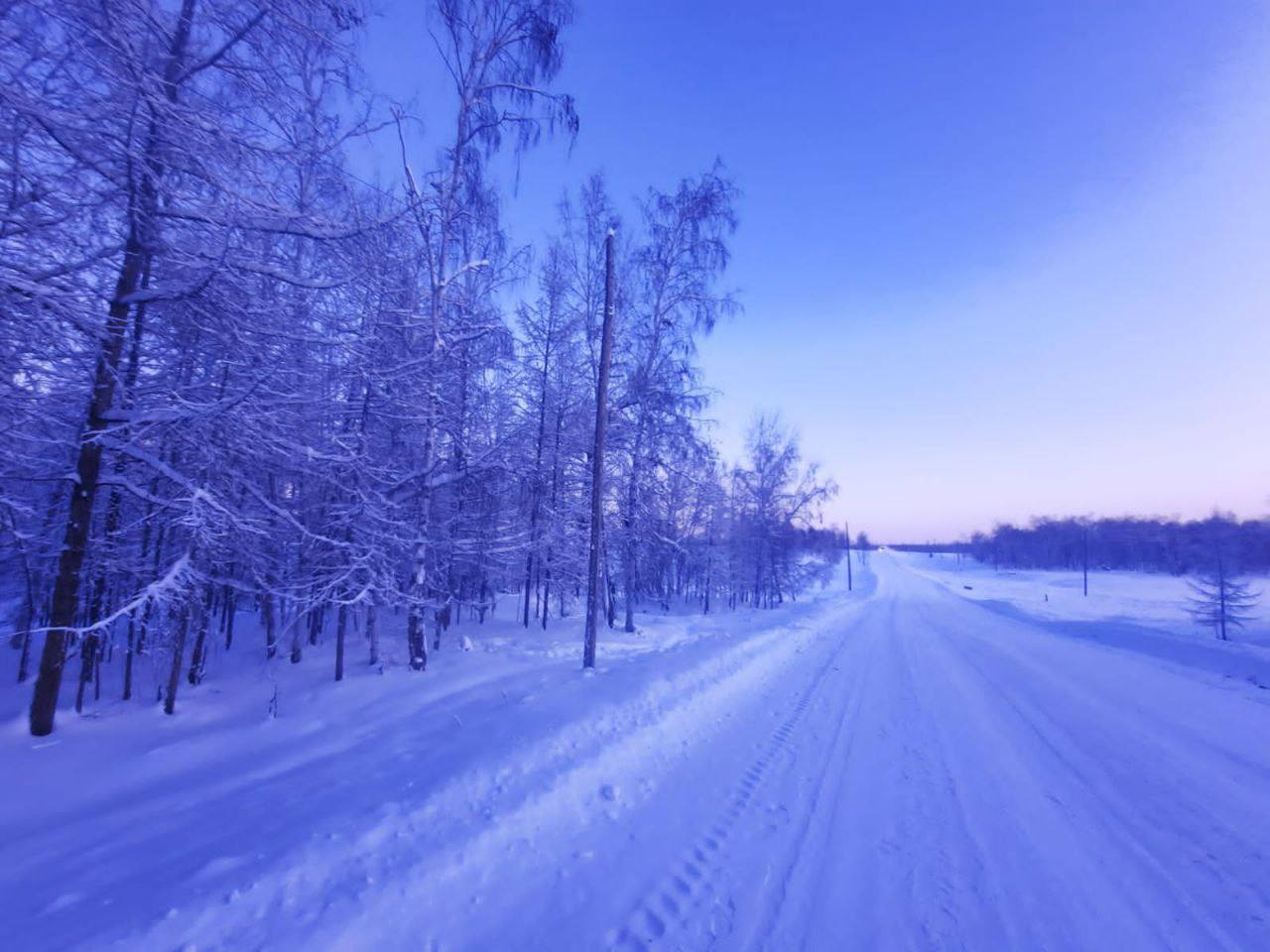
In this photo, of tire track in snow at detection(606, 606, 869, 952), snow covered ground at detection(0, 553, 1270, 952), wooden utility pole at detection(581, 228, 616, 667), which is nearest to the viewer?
tire track in snow at detection(606, 606, 869, 952)

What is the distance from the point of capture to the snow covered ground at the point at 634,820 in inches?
122

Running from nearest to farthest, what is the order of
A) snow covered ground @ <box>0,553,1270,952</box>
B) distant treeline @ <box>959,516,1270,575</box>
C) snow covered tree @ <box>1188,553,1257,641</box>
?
snow covered ground @ <box>0,553,1270,952</box>
snow covered tree @ <box>1188,553,1257,641</box>
distant treeline @ <box>959,516,1270,575</box>

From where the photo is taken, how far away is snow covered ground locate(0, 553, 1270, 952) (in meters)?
3.11

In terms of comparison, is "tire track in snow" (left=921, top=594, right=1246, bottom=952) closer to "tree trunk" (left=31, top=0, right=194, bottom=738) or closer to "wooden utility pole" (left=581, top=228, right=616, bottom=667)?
"wooden utility pole" (left=581, top=228, right=616, bottom=667)

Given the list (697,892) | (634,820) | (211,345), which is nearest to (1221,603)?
(634,820)

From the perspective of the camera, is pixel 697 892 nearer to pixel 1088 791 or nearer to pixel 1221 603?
pixel 1088 791

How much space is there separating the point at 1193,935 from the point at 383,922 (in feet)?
17.3

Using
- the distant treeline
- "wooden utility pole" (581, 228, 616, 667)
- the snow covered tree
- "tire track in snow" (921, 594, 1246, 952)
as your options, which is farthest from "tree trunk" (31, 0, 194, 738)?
the distant treeline

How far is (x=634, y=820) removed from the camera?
4.31 meters

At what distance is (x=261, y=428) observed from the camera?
5637 millimetres

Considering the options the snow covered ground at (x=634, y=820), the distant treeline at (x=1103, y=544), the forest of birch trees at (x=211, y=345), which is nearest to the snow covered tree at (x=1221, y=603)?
the snow covered ground at (x=634, y=820)

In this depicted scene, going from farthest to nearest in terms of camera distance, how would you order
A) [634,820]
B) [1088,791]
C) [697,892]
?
[1088,791]
[634,820]
[697,892]

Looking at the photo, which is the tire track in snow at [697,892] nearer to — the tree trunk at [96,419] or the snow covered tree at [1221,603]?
the tree trunk at [96,419]

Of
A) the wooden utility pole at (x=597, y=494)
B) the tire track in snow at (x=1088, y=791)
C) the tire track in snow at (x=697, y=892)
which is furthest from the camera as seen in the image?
the wooden utility pole at (x=597, y=494)
